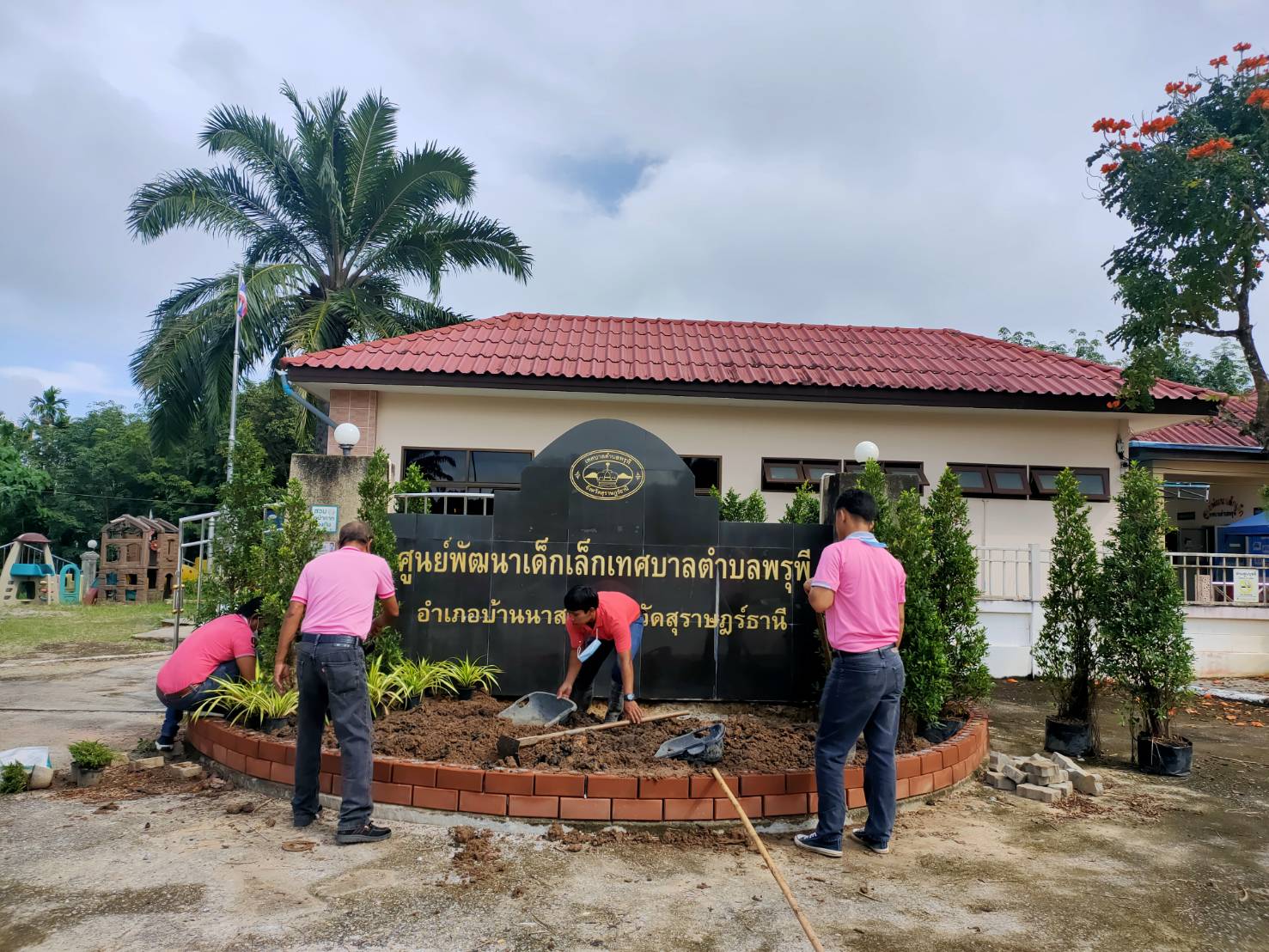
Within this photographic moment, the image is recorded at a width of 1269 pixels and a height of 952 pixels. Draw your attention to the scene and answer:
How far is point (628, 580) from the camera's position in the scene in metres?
6.30

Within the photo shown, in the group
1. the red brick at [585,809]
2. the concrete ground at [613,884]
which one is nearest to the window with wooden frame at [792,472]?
the concrete ground at [613,884]

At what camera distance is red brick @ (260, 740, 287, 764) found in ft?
14.9

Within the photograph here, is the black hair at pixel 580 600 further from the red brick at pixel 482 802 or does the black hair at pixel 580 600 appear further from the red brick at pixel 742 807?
the red brick at pixel 742 807

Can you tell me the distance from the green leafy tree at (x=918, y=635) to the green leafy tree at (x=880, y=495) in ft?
0.20

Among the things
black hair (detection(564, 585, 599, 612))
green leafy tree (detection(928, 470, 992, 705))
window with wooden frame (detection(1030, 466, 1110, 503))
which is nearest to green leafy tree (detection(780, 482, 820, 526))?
green leafy tree (detection(928, 470, 992, 705))

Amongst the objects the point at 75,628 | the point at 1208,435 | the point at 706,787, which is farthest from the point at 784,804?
the point at 1208,435

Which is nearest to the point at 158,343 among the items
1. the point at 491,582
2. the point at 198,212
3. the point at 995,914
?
the point at 198,212

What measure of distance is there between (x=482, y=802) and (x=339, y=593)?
1.27 metres

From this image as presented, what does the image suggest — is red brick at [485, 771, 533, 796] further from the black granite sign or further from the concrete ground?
the black granite sign

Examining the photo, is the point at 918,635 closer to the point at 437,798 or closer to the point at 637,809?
the point at 637,809

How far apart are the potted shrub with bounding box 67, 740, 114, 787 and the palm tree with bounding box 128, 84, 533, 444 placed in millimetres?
11018

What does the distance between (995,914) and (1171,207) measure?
37.0ft

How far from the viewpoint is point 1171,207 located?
1121cm

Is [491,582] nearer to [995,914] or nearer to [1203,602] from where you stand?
[995,914]
